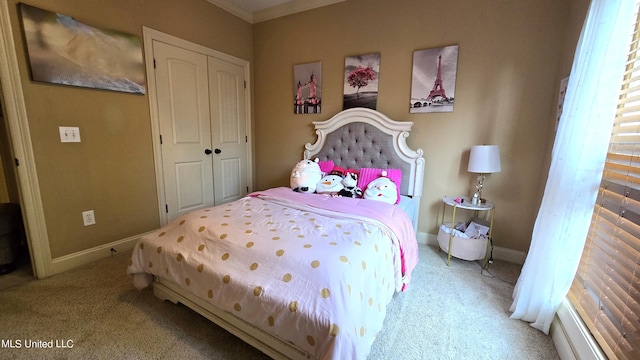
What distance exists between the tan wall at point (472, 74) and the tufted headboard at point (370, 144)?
14 centimetres

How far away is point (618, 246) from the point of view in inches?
46.4

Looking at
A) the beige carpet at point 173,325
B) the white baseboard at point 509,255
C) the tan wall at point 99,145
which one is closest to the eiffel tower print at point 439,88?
the white baseboard at point 509,255

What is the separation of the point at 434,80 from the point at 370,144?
0.91m

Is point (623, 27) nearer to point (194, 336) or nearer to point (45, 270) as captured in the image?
point (194, 336)

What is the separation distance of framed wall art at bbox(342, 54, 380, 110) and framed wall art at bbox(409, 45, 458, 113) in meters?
0.42

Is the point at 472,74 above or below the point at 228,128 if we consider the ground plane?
above

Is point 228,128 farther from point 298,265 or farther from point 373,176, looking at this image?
point 298,265

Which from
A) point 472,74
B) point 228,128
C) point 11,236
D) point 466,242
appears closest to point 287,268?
point 466,242

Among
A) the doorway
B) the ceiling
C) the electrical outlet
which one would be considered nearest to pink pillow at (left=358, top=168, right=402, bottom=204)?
the ceiling

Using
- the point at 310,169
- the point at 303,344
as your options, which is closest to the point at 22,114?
the point at 310,169

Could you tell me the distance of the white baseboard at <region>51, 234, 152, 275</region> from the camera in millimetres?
2189

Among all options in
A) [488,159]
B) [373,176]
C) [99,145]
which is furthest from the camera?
[373,176]

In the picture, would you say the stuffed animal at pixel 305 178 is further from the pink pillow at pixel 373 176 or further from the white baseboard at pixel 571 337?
the white baseboard at pixel 571 337

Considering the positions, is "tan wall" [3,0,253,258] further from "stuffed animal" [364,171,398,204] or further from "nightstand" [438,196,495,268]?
"nightstand" [438,196,495,268]
